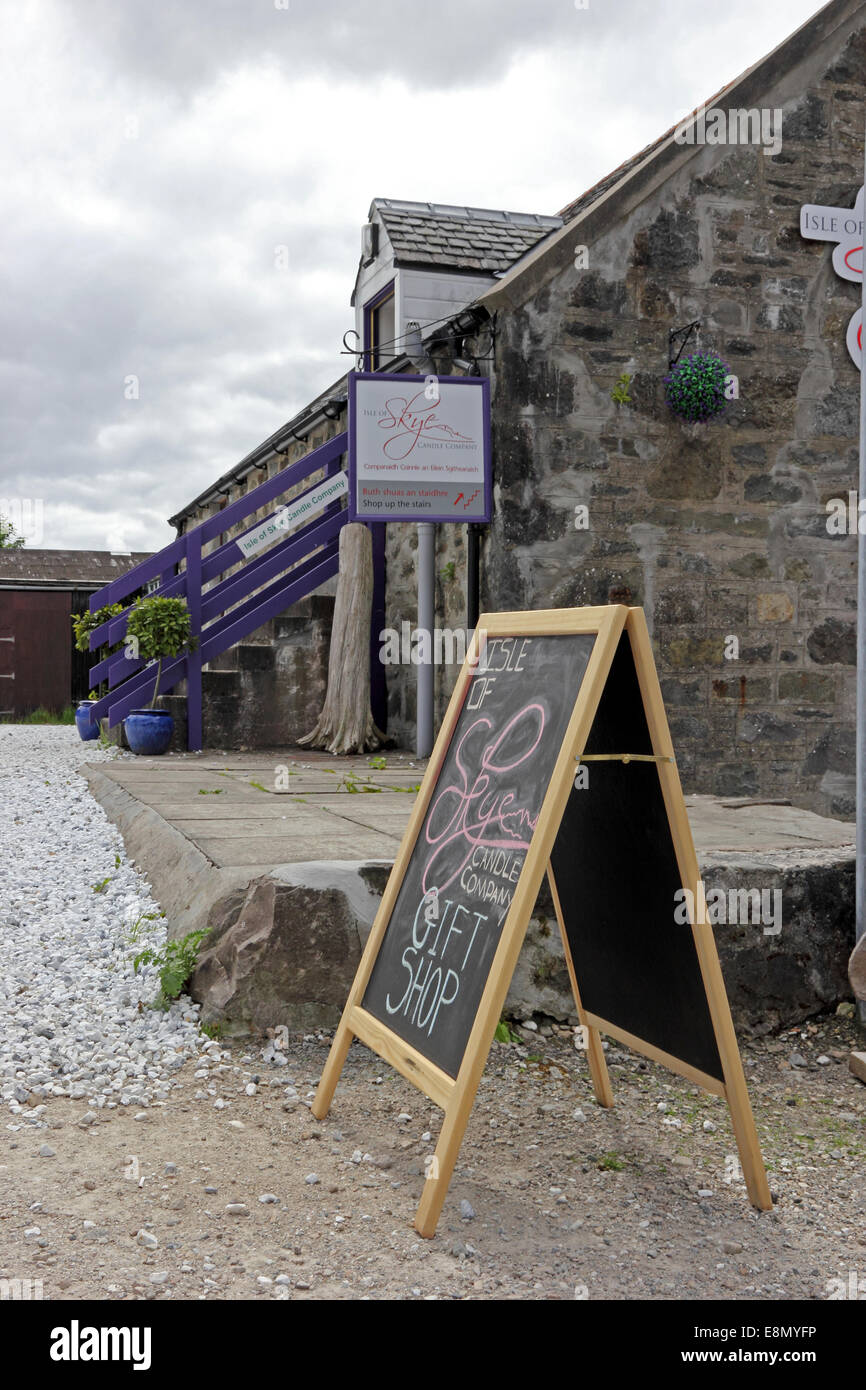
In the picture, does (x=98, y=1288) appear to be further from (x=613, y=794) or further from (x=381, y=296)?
(x=381, y=296)

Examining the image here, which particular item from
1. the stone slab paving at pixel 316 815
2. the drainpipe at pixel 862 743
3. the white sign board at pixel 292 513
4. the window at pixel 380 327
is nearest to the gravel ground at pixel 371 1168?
the drainpipe at pixel 862 743

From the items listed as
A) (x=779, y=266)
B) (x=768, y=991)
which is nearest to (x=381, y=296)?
(x=779, y=266)

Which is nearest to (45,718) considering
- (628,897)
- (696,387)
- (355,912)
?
(696,387)

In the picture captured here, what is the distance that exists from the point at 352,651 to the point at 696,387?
3.52 metres

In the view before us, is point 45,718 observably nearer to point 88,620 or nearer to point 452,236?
point 88,620

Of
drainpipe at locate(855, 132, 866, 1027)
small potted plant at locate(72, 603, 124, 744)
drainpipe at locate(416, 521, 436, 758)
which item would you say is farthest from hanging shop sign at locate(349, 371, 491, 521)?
drainpipe at locate(855, 132, 866, 1027)

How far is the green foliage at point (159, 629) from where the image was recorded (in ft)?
30.2

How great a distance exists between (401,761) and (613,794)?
594 cm

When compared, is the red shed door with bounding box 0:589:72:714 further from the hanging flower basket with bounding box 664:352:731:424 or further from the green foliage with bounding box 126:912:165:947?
the green foliage with bounding box 126:912:165:947

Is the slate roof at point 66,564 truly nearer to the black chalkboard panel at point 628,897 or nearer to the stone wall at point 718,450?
the stone wall at point 718,450

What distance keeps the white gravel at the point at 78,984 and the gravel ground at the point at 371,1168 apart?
1 cm

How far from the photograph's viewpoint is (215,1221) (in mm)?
2307

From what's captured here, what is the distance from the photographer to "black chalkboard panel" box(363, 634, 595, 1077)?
2479mm

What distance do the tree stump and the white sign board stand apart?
0.66 metres
